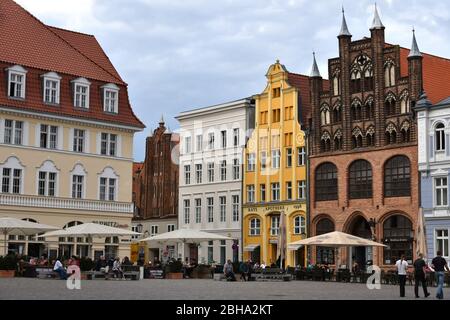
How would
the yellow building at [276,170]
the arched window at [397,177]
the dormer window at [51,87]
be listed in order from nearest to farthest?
the dormer window at [51,87] → the arched window at [397,177] → the yellow building at [276,170]

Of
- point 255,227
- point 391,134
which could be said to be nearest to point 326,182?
point 391,134

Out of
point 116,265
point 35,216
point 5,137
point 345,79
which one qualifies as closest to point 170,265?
point 116,265

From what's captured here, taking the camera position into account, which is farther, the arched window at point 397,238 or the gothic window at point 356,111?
the gothic window at point 356,111

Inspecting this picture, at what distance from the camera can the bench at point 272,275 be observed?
4506 centimetres

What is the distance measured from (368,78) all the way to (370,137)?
416 centimetres

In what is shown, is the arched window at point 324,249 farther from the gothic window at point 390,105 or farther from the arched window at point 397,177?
the gothic window at point 390,105

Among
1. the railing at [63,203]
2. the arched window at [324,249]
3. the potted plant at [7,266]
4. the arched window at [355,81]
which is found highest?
the arched window at [355,81]

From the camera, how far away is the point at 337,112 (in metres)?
61.1

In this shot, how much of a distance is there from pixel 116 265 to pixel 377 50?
25504 millimetres

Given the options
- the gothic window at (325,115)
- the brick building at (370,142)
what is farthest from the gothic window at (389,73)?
the gothic window at (325,115)

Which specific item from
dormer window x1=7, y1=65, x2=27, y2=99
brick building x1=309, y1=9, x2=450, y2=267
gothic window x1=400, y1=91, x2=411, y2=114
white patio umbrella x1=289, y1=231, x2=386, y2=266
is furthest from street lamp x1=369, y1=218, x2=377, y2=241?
dormer window x1=7, y1=65, x2=27, y2=99

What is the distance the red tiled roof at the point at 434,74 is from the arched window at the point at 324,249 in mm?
11576

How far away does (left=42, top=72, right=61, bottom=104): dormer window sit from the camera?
53281 millimetres
